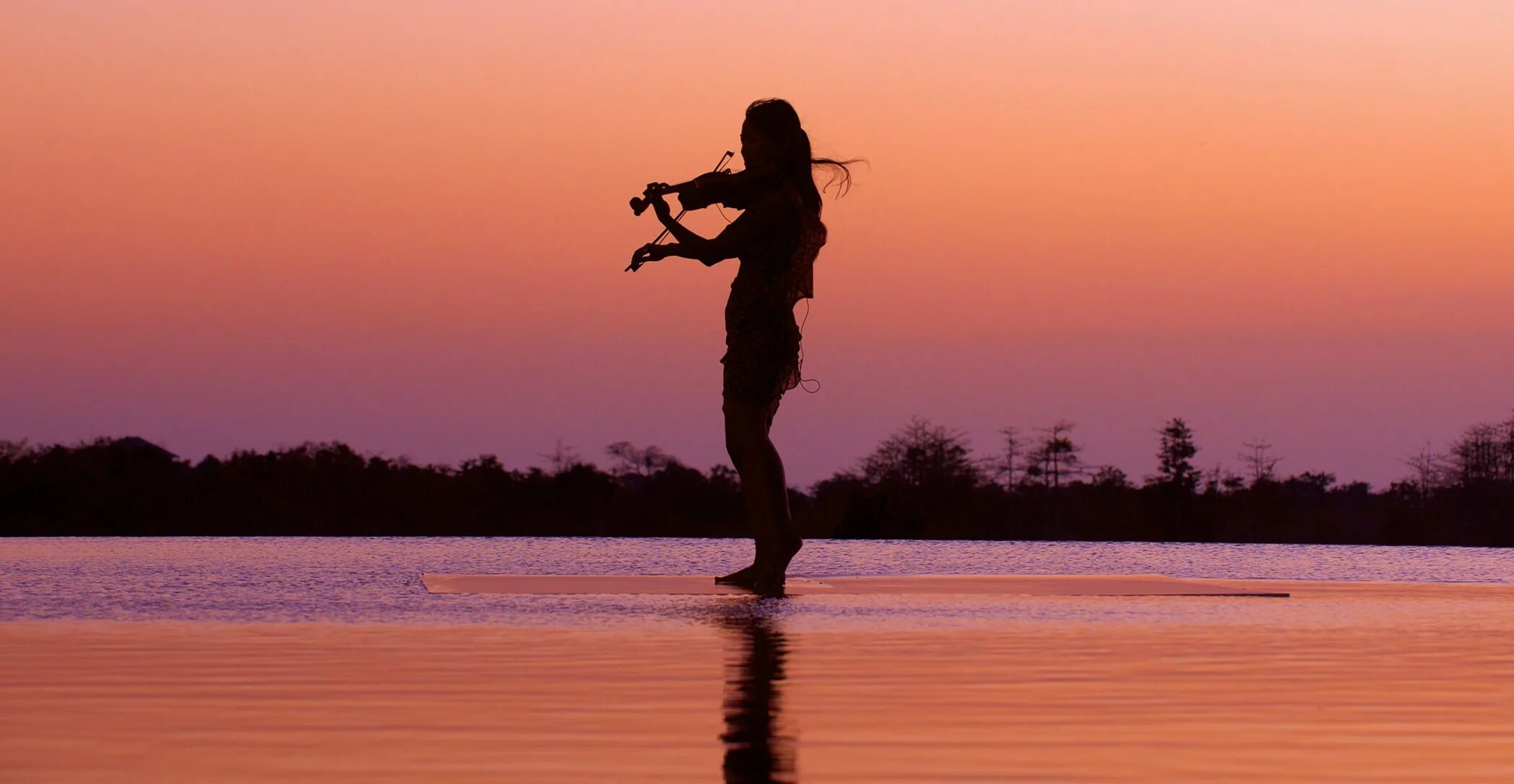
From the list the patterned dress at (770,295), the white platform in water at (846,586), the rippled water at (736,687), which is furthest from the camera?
the patterned dress at (770,295)

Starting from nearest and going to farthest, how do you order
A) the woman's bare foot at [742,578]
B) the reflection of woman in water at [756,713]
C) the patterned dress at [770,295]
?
1. the reflection of woman in water at [756,713]
2. the patterned dress at [770,295]
3. the woman's bare foot at [742,578]

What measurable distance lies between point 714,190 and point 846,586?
2.09 m

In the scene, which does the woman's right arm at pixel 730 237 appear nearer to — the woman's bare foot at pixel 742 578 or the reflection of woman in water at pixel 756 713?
the woman's bare foot at pixel 742 578

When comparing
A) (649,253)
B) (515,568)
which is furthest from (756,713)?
(515,568)

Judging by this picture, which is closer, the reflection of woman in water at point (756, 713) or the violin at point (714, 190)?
the reflection of woman in water at point (756, 713)

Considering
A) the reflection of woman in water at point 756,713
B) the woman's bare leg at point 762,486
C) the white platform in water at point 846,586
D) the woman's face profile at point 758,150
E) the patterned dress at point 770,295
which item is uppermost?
the woman's face profile at point 758,150

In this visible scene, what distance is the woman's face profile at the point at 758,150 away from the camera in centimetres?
1030

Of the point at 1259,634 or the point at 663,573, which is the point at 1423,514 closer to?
the point at 663,573

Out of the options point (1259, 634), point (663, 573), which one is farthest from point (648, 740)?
point (663, 573)

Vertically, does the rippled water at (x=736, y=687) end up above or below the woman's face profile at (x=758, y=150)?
below

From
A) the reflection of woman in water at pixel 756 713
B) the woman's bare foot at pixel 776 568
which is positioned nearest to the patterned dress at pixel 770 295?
the woman's bare foot at pixel 776 568

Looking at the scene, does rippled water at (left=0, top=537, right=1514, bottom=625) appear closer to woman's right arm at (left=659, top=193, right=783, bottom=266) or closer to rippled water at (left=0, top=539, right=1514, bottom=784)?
rippled water at (left=0, top=539, right=1514, bottom=784)

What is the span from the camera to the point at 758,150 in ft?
33.8

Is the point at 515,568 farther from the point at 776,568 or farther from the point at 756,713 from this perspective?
the point at 756,713
